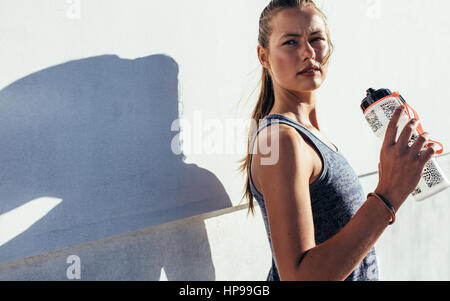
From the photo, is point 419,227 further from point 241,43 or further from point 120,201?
point 120,201

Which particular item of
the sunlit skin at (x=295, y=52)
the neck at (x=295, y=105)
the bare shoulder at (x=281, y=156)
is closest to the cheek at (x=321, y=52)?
the sunlit skin at (x=295, y=52)

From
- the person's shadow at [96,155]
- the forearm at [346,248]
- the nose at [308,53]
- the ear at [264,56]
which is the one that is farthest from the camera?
the ear at [264,56]

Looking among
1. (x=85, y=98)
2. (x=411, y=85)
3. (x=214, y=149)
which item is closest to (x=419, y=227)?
(x=411, y=85)

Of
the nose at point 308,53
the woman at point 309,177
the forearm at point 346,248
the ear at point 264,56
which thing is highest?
the ear at point 264,56

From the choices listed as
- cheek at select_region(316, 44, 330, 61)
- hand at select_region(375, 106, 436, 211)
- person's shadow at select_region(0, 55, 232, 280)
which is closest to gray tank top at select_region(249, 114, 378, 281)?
hand at select_region(375, 106, 436, 211)

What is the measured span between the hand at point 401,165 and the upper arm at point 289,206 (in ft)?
0.58

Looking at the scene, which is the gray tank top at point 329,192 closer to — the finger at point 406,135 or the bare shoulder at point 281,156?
the bare shoulder at point 281,156

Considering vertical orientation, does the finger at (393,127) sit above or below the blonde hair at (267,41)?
below

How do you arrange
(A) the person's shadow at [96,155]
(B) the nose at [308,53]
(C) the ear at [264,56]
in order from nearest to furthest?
(A) the person's shadow at [96,155] → (B) the nose at [308,53] → (C) the ear at [264,56]

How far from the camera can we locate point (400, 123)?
98 centimetres

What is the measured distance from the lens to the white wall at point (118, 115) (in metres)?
0.90

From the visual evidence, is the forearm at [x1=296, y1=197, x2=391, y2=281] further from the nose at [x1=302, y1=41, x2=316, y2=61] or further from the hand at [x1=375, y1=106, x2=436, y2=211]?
the nose at [x1=302, y1=41, x2=316, y2=61]
